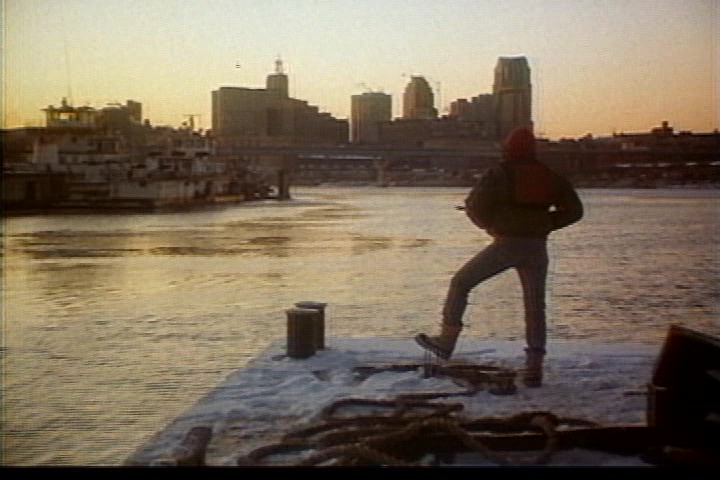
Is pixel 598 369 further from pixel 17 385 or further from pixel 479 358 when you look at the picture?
pixel 17 385

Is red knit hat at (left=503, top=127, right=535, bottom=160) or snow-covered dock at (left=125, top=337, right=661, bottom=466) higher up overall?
red knit hat at (left=503, top=127, right=535, bottom=160)

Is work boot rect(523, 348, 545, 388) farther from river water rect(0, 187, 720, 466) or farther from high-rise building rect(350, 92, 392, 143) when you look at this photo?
high-rise building rect(350, 92, 392, 143)

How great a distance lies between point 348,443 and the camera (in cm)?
322

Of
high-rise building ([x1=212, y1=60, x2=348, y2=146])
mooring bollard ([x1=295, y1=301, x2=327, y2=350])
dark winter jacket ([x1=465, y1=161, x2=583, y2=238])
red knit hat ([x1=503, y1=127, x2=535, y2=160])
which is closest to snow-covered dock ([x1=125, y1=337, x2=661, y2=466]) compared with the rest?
mooring bollard ([x1=295, y1=301, x2=327, y2=350])

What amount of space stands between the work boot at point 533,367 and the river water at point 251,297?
0.75 meters

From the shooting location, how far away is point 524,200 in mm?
4102

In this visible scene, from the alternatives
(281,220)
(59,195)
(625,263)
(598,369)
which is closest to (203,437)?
(598,369)

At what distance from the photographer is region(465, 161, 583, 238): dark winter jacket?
410 cm

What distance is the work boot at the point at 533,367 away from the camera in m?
4.15

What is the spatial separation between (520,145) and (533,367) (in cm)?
108

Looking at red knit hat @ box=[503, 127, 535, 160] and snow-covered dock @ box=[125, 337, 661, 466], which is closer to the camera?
snow-covered dock @ box=[125, 337, 661, 466]

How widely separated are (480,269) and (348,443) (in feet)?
4.41

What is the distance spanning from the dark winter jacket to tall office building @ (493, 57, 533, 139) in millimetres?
294

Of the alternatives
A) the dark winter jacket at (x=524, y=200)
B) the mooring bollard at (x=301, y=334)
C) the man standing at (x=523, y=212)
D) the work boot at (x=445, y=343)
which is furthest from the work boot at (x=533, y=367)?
the mooring bollard at (x=301, y=334)
